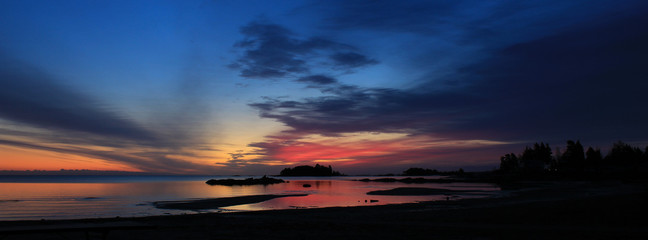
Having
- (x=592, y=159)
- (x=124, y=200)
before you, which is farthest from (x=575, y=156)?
(x=124, y=200)

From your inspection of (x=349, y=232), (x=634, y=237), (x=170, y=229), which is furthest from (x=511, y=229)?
(x=170, y=229)

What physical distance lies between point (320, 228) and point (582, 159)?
541 ft

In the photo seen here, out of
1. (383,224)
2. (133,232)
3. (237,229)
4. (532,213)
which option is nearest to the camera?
(133,232)

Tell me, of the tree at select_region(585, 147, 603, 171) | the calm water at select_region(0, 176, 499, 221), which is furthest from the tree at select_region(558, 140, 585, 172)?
the calm water at select_region(0, 176, 499, 221)

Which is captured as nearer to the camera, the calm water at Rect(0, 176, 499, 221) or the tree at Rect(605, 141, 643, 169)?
the calm water at Rect(0, 176, 499, 221)

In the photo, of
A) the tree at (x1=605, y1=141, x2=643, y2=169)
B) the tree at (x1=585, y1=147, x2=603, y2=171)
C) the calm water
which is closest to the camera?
the calm water

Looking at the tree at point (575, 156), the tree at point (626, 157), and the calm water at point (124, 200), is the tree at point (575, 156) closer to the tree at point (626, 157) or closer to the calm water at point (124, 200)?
the tree at point (626, 157)

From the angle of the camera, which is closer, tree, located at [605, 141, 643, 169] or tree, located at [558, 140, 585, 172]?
tree, located at [605, 141, 643, 169]

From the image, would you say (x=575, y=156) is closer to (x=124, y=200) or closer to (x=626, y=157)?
(x=626, y=157)

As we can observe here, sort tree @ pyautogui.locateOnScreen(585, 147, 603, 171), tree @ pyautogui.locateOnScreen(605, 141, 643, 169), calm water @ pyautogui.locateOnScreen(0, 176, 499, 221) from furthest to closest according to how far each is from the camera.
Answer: tree @ pyautogui.locateOnScreen(585, 147, 603, 171)
tree @ pyautogui.locateOnScreen(605, 141, 643, 169)
calm water @ pyautogui.locateOnScreen(0, 176, 499, 221)

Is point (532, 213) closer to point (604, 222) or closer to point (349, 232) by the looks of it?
point (604, 222)

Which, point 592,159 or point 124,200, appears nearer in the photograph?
point 124,200

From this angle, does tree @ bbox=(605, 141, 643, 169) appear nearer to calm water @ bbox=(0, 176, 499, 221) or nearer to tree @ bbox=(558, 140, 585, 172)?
tree @ bbox=(558, 140, 585, 172)

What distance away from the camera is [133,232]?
47.6 ft
